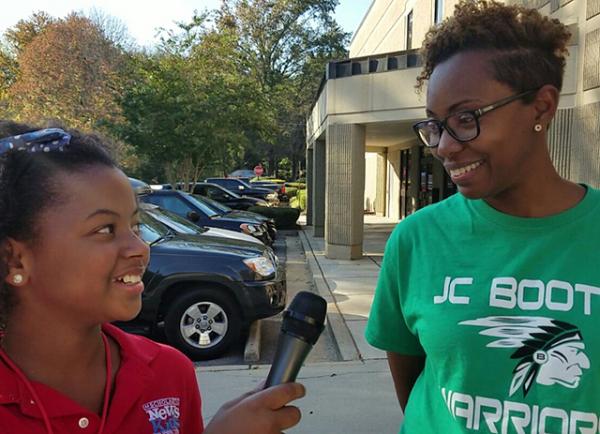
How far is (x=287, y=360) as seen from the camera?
1123 millimetres

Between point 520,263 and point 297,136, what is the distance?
47.7 meters

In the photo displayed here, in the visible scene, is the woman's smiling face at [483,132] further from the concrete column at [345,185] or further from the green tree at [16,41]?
the green tree at [16,41]

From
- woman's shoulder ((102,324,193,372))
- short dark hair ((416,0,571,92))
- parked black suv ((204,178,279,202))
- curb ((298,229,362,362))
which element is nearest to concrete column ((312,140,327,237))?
curb ((298,229,362,362))

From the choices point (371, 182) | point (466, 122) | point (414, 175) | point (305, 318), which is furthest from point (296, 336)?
point (371, 182)

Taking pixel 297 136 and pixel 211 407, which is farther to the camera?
pixel 297 136

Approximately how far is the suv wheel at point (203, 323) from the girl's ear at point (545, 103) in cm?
437

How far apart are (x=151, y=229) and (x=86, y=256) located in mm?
5089

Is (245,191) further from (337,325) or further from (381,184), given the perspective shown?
(337,325)

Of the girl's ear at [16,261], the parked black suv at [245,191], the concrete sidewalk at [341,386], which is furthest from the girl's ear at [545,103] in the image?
the parked black suv at [245,191]

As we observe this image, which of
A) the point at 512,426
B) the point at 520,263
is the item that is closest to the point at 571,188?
the point at 520,263

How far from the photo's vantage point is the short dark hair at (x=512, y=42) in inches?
54.1

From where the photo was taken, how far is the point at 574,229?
54.2 inches

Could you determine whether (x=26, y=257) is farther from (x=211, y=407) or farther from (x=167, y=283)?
(x=167, y=283)

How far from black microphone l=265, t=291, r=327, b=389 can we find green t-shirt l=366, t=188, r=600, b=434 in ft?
1.26
